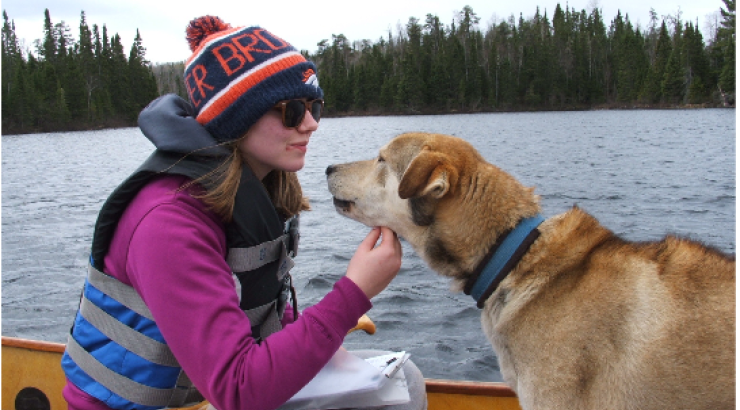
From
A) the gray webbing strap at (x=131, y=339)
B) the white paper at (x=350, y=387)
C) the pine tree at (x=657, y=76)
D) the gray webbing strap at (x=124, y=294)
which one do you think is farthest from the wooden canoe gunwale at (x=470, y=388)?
the pine tree at (x=657, y=76)

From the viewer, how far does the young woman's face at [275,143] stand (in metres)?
3.07

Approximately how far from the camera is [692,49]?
8456 centimetres

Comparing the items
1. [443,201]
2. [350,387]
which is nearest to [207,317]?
[350,387]

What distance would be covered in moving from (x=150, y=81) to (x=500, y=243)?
10398 centimetres

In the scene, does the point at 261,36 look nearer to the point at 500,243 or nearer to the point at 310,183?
the point at 500,243

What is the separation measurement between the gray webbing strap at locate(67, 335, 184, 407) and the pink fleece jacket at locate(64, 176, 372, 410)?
42 cm

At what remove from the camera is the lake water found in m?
10.4

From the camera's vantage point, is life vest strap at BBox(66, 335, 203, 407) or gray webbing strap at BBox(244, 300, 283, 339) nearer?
life vest strap at BBox(66, 335, 203, 407)

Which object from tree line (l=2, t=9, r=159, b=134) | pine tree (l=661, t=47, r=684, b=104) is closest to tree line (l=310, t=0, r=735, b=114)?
pine tree (l=661, t=47, r=684, b=104)

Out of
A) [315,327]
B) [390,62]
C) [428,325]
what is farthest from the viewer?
[390,62]

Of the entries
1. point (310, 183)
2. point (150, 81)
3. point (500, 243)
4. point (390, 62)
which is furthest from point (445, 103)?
point (500, 243)

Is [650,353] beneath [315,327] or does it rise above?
beneath

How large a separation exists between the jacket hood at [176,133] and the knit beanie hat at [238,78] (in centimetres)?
11

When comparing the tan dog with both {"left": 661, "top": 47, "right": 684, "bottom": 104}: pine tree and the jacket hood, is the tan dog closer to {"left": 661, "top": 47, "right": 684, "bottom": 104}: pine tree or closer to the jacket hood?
the jacket hood
